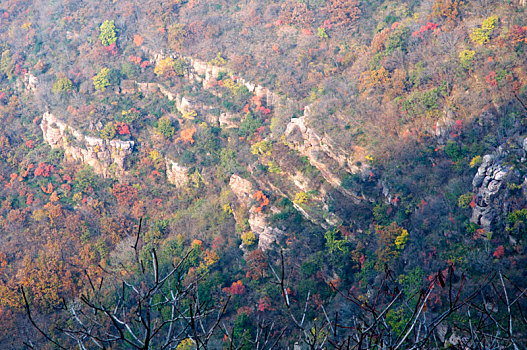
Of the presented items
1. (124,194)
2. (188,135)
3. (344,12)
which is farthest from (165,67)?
(344,12)

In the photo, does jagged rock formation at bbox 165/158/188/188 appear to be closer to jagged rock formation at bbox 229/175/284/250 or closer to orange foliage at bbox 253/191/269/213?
jagged rock formation at bbox 229/175/284/250

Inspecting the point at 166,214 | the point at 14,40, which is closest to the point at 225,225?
the point at 166,214

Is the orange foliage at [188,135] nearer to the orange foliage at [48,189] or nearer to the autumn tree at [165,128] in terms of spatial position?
the autumn tree at [165,128]

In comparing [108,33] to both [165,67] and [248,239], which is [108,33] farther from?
[248,239]

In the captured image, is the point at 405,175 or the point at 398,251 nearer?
the point at 398,251

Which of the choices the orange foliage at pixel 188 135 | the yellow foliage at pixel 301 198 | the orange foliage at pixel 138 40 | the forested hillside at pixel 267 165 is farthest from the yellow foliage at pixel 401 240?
the orange foliage at pixel 138 40

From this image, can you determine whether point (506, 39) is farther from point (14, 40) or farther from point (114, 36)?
point (14, 40)
